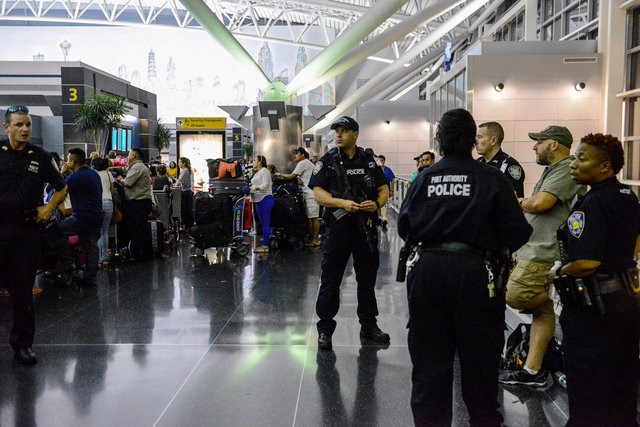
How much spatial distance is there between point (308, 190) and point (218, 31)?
8.99 metres

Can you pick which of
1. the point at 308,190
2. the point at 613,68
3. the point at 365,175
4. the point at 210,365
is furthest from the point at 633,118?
the point at 210,365

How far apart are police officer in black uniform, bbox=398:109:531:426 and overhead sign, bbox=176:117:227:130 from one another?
1671cm

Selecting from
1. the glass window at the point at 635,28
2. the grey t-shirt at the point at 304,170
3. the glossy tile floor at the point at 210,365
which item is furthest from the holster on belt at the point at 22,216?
the glass window at the point at 635,28

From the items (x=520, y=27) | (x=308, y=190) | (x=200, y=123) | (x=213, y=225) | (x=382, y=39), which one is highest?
(x=520, y=27)

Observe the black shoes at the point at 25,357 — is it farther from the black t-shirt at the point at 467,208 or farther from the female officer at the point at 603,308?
the female officer at the point at 603,308

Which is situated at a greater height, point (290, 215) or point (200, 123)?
point (200, 123)

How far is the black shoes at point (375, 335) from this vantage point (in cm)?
514

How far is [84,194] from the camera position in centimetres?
775

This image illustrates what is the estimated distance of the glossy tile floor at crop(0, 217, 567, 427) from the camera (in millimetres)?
3711

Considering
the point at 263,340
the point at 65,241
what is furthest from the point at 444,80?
the point at 263,340

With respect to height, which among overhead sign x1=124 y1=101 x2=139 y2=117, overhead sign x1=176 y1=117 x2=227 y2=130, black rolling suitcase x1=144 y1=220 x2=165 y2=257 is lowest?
black rolling suitcase x1=144 y1=220 x2=165 y2=257

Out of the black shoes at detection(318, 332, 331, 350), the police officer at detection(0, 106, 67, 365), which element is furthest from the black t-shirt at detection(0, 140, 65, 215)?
the black shoes at detection(318, 332, 331, 350)

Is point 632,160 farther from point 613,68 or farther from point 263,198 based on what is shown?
point 263,198

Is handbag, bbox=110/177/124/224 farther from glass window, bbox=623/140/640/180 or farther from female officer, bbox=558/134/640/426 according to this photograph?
glass window, bbox=623/140/640/180
